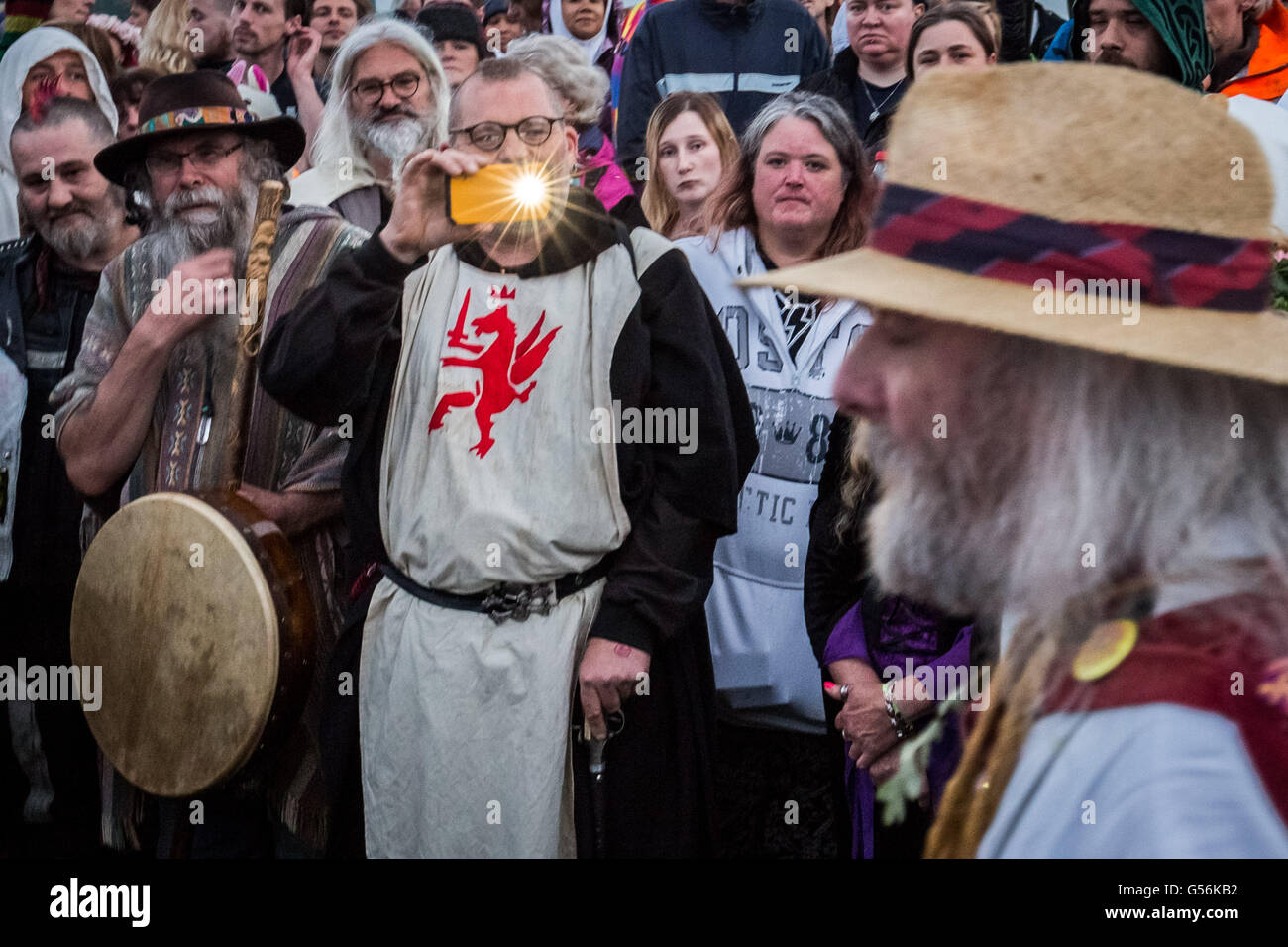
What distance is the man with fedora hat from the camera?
12.0ft

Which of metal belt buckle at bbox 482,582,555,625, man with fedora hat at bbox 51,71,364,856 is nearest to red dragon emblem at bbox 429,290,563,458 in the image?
metal belt buckle at bbox 482,582,555,625

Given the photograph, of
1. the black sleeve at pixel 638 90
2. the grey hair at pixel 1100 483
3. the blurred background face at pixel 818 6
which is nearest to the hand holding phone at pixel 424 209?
the grey hair at pixel 1100 483

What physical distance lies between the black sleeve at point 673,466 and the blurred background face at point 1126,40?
1.45 meters

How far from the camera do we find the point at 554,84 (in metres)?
4.96

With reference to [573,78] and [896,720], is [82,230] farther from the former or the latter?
[896,720]

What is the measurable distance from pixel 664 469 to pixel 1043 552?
6.16 ft

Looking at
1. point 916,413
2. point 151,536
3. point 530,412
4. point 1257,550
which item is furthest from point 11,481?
point 1257,550

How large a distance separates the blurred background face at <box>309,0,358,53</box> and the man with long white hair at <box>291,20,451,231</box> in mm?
1402

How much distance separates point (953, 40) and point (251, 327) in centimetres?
245

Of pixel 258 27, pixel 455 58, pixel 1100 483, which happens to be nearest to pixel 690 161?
pixel 455 58

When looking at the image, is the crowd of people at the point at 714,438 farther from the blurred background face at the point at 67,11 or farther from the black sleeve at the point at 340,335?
the blurred background face at the point at 67,11

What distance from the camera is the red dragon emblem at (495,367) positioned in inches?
129

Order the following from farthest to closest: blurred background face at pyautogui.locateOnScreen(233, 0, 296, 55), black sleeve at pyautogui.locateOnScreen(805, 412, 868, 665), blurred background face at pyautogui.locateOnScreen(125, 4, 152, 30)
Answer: blurred background face at pyautogui.locateOnScreen(125, 4, 152, 30) < blurred background face at pyautogui.locateOnScreen(233, 0, 296, 55) < black sleeve at pyautogui.locateOnScreen(805, 412, 868, 665)

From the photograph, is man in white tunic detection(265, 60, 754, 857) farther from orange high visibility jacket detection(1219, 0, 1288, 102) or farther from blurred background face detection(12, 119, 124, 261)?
orange high visibility jacket detection(1219, 0, 1288, 102)
